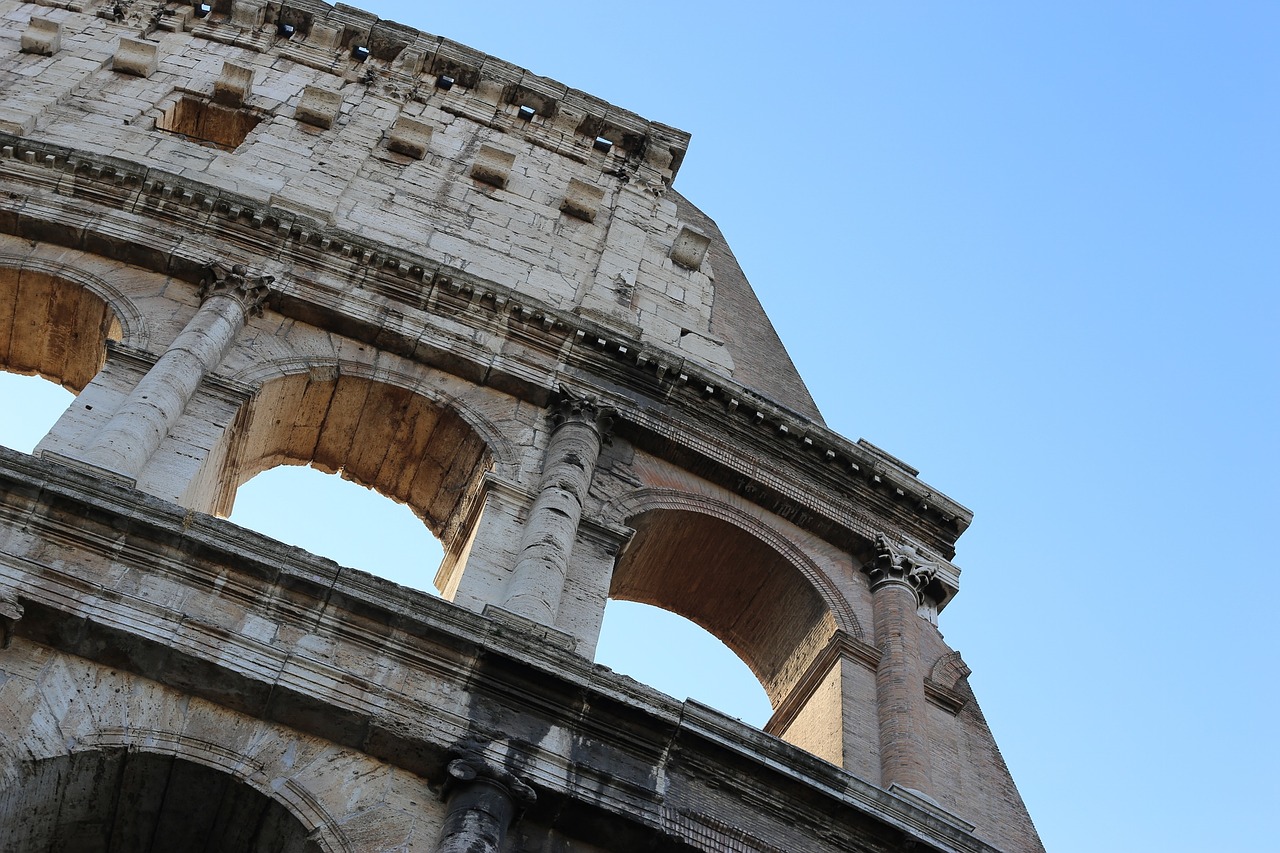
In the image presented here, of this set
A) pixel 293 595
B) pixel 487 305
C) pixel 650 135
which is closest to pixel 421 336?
pixel 487 305

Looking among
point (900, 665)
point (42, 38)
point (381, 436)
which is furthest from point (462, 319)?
point (42, 38)

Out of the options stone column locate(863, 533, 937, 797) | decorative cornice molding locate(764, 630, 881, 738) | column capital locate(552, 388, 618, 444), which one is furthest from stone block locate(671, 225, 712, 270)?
decorative cornice molding locate(764, 630, 881, 738)

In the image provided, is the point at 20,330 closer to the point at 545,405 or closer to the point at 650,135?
the point at 545,405

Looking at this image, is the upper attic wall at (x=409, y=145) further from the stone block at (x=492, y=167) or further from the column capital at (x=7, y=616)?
the column capital at (x=7, y=616)

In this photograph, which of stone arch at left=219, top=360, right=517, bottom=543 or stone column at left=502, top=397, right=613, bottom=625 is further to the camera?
stone arch at left=219, top=360, right=517, bottom=543

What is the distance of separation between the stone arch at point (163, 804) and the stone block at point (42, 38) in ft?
38.7

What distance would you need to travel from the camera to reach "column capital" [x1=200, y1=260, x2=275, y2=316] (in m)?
13.6

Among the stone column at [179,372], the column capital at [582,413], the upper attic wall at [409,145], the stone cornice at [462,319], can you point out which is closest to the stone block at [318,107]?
the upper attic wall at [409,145]

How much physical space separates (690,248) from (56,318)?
25.1 feet

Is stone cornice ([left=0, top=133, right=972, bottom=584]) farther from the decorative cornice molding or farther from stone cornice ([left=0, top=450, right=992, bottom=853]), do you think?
stone cornice ([left=0, top=450, right=992, bottom=853])

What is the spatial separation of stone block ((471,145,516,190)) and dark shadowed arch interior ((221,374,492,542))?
4.90 meters

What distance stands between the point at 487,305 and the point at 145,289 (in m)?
3.23

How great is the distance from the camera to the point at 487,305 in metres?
14.6

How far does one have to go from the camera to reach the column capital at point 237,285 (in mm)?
13578
